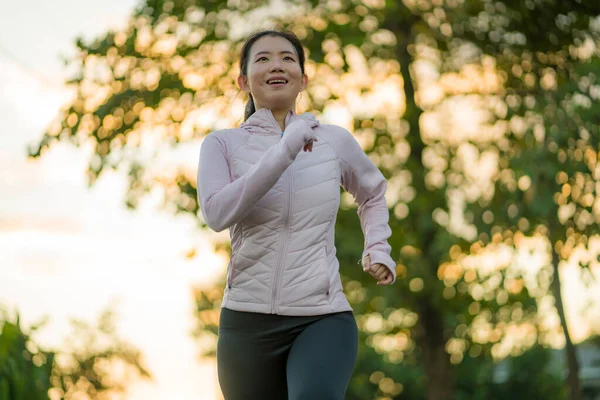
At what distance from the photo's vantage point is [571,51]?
31.1ft

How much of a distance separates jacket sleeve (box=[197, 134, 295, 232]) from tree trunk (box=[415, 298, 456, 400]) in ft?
36.6

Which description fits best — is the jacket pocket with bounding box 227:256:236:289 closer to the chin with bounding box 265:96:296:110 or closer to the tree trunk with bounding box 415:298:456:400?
the chin with bounding box 265:96:296:110

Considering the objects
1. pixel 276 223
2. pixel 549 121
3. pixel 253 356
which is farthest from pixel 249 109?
pixel 549 121

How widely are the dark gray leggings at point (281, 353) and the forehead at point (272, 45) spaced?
35.8 inches

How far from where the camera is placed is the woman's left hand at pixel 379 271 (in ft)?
9.71

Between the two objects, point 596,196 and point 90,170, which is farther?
point 90,170

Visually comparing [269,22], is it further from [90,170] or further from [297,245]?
[297,245]

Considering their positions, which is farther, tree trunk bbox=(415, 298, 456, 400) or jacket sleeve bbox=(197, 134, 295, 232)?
tree trunk bbox=(415, 298, 456, 400)

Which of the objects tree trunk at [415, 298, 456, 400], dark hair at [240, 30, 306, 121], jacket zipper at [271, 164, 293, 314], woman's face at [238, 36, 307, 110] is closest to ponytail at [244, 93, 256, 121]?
dark hair at [240, 30, 306, 121]

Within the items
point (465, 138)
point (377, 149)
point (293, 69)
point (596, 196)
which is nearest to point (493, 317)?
point (465, 138)

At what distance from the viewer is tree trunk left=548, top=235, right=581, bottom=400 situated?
11781mm

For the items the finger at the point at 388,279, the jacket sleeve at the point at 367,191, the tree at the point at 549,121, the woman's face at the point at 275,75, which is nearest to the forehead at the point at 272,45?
the woman's face at the point at 275,75

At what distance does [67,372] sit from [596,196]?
11844 millimetres

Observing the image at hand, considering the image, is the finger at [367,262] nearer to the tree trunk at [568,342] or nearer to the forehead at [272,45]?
the forehead at [272,45]
